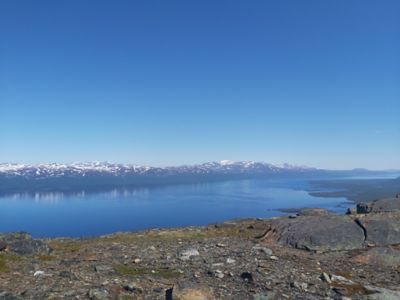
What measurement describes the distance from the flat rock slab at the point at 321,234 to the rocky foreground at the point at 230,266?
0.05m

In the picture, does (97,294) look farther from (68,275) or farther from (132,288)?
(68,275)

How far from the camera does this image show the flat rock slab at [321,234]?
18.5m

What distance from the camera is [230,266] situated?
15.4 meters

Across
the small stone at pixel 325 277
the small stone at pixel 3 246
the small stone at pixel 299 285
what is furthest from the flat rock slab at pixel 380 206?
the small stone at pixel 3 246

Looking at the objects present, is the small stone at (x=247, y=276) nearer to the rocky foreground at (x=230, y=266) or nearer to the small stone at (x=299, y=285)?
the rocky foreground at (x=230, y=266)

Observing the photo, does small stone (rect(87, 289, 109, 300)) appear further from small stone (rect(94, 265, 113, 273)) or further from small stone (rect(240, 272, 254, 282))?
small stone (rect(240, 272, 254, 282))

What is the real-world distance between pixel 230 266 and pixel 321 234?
6.35 m

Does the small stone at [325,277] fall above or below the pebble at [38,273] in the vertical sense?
below

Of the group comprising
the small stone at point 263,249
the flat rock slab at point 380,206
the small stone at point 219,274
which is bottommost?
the small stone at point 219,274

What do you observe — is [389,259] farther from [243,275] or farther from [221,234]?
[221,234]

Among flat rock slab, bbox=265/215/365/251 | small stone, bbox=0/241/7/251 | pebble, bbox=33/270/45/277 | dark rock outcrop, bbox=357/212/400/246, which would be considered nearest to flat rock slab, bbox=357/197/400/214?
dark rock outcrop, bbox=357/212/400/246

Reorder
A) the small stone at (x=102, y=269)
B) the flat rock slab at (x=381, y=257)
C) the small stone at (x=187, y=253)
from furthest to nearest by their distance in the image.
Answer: the small stone at (x=187, y=253)
the flat rock slab at (x=381, y=257)
the small stone at (x=102, y=269)

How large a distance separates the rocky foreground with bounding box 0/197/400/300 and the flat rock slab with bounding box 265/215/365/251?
5 centimetres

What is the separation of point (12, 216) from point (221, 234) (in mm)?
163149
